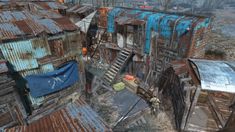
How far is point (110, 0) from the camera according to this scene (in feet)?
109

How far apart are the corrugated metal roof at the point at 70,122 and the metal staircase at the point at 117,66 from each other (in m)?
7.73

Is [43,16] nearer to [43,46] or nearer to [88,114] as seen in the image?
[43,46]

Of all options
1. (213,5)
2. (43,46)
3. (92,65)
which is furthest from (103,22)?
(213,5)

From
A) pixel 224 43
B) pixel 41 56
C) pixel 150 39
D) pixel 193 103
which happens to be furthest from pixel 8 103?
pixel 224 43

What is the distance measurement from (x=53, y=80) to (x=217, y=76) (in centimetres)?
1048

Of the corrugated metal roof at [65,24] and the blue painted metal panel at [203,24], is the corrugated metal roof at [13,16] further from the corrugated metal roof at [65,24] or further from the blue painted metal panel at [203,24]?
the blue painted metal panel at [203,24]

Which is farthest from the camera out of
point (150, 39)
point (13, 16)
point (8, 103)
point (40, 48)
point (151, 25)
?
point (150, 39)

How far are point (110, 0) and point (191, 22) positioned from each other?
25.9 metres

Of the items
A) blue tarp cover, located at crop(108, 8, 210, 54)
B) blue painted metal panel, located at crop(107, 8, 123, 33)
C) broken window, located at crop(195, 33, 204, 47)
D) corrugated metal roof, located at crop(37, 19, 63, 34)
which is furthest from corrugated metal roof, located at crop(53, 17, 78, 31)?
broken window, located at crop(195, 33, 204, 47)

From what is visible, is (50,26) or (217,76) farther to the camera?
(50,26)

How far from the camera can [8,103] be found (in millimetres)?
7926

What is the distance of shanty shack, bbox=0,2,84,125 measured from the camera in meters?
9.22

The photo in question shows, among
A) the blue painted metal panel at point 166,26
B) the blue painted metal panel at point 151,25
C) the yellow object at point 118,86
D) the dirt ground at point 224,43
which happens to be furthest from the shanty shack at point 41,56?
the dirt ground at point 224,43

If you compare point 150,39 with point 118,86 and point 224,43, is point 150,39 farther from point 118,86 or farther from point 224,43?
point 224,43
